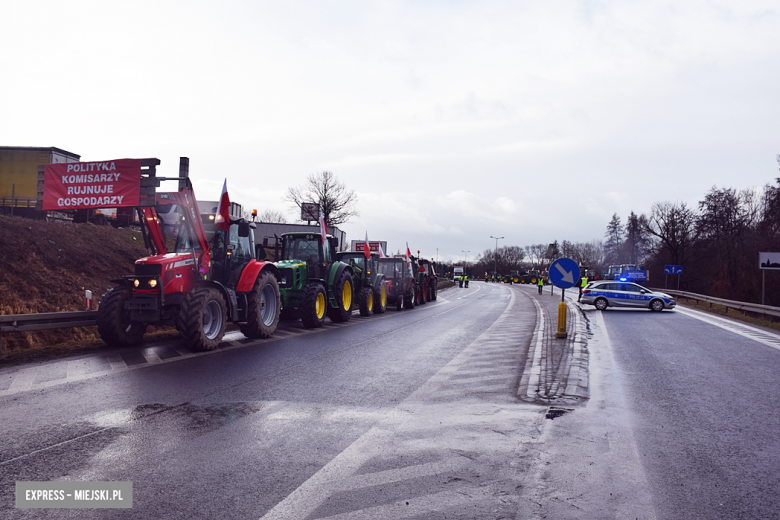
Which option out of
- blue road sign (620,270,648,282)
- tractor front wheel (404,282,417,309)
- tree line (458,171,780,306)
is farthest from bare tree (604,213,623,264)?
tractor front wheel (404,282,417,309)

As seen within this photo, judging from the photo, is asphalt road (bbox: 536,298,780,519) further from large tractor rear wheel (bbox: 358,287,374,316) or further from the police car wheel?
the police car wheel

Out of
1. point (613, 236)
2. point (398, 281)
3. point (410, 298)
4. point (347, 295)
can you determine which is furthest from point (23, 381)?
point (613, 236)

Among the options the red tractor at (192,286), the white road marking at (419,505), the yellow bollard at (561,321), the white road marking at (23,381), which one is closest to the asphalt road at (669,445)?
the white road marking at (419,505)

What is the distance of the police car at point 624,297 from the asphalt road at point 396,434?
16.7 m

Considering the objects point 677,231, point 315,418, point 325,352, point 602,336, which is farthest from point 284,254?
point 677,231

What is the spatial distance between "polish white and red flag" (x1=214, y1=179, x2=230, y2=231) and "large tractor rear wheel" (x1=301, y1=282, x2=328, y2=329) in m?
3.88

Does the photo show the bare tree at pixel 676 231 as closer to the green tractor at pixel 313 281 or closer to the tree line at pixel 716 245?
the tree line at pixel 716 245

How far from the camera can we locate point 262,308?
42.1ft

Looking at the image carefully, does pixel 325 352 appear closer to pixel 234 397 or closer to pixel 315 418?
pixel 234 397

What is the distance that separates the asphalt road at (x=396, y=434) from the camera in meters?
3.80

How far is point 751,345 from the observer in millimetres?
13305

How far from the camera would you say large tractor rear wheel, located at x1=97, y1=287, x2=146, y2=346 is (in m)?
10.6

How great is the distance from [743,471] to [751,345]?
10523 millimetres

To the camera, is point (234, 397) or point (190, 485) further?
point (234, 397)
